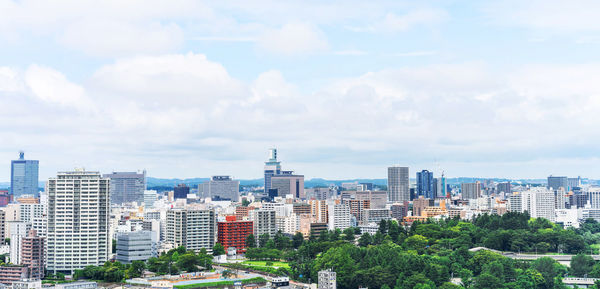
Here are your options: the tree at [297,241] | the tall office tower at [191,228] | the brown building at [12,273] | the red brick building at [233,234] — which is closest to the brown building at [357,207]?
the tree at [297,241]

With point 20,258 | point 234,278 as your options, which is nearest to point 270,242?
point 234,278

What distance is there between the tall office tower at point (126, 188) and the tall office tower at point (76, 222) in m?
78.9

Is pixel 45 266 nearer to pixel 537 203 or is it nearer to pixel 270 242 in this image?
pixel 270 242

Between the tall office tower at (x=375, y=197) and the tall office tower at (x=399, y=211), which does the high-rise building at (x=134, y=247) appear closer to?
the tall office tower at (x=399, y=211)

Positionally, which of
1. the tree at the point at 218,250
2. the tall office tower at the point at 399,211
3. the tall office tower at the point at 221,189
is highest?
the tall office tower at the point at 221,189

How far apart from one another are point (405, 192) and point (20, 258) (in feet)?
264

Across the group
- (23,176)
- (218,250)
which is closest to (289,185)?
(23,176)

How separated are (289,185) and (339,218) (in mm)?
61785

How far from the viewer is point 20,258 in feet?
135

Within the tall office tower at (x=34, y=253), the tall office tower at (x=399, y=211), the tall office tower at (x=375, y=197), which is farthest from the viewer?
the tall office tower at (x=375, y=197)

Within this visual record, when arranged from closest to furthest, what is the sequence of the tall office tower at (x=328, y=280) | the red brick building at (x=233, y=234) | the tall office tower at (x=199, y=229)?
1. the tall office tower at (x=328, y=280)
2. the tall office tower at (x=199, y=229)
3. the red brick building at (x=233, y=234)

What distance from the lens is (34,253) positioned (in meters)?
39.7

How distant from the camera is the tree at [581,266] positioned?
3894 centimetres

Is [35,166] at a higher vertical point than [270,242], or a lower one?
higher
